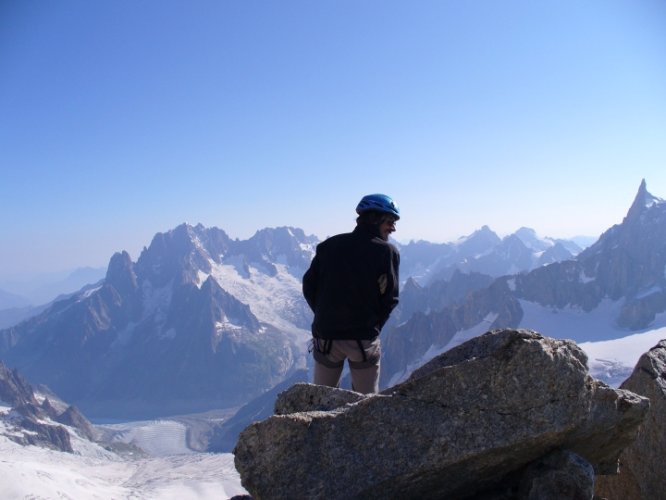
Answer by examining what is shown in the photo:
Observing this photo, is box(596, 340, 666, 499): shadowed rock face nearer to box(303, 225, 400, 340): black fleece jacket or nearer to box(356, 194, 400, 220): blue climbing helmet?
box(303, 225, 400, 340): black fleece jacket

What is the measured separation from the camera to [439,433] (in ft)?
22.2

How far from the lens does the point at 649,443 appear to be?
10070 millimetres

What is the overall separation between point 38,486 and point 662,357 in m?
233

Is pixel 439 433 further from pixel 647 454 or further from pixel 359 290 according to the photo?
pixel 647 454

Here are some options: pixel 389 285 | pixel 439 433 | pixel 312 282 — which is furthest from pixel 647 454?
pixel 312 282

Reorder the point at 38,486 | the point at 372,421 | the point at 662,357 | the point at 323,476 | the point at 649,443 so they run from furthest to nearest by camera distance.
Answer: the point at 38,486, the point at 662,357, the point at 649,443, the point at 372,421, the point at 323,476

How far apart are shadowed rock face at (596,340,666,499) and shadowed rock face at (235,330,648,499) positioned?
3845 millimetres

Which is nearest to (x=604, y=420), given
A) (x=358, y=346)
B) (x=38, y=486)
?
(x=358, y=346)

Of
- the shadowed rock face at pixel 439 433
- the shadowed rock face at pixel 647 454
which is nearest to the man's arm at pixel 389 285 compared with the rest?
the shadowed rock face at pixel 439 433

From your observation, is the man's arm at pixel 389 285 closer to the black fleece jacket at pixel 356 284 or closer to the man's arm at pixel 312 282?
the black fleece jacket at pixel 356 284

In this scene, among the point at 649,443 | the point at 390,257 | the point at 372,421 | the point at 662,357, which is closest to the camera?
the point at 372,421

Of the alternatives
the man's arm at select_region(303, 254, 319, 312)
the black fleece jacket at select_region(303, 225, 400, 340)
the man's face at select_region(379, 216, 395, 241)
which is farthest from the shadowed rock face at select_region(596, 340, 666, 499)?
the man's arm at select_region(303, 254, 319, 312)

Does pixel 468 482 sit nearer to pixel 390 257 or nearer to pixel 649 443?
pixel 390 257

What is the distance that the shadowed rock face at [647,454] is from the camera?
9859mm
